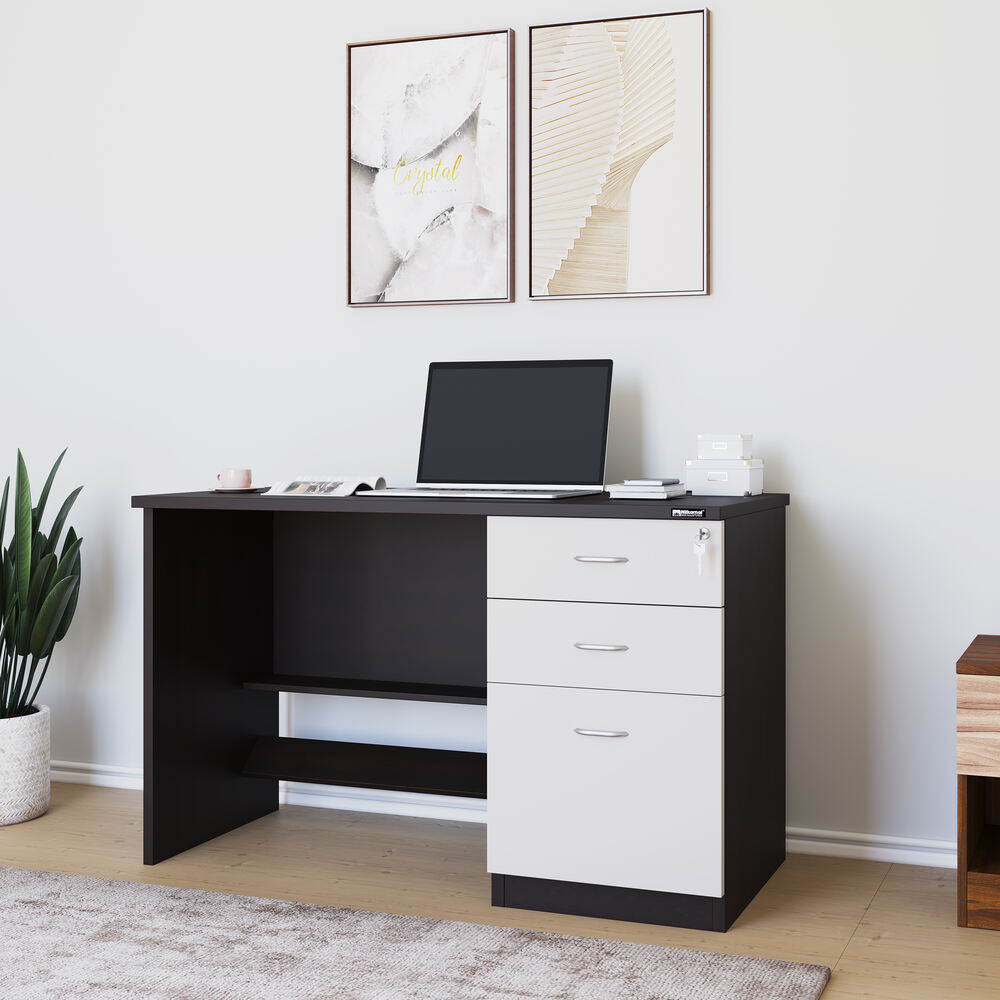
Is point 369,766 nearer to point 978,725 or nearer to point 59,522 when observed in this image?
point 59,522

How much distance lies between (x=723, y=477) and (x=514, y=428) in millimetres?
530

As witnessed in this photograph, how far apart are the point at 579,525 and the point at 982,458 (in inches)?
38.5

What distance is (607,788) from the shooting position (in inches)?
96.4

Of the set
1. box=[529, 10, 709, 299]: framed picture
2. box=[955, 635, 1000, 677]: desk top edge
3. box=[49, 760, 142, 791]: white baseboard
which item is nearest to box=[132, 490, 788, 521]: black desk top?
box=[955, 635, 1000, 677]: desk top edge

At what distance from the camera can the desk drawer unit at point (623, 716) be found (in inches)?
93.8

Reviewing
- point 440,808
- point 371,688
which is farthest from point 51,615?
point 440,808

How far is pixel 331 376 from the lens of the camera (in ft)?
10.7

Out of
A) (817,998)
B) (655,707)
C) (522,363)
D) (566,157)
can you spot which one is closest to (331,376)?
(522,363)

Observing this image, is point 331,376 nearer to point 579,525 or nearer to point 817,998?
point 579,525

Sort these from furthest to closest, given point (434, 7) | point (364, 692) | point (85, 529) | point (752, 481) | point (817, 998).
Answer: point (85, 529) → point (434, 7) → point (364, 692) → point (752, 481) → point (817, 998)

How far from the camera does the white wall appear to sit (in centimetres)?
278

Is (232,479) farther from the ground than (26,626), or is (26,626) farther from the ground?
(232,479)

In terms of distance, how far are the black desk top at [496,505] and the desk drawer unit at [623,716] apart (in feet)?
0.08

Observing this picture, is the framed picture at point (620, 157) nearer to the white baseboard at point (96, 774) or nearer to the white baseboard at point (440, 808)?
the white baseboard at point (440, 808)
